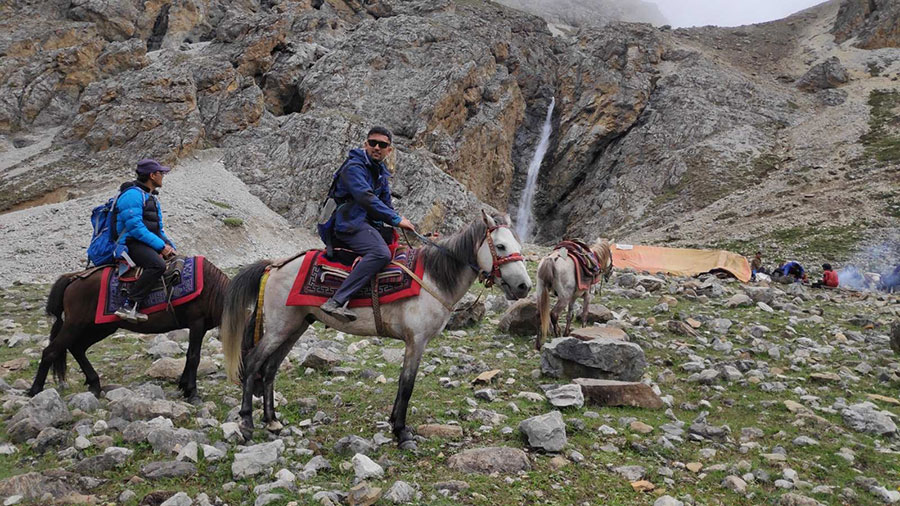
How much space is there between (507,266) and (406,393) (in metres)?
1.97

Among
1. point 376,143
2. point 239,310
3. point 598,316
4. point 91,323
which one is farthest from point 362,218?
point 598,316

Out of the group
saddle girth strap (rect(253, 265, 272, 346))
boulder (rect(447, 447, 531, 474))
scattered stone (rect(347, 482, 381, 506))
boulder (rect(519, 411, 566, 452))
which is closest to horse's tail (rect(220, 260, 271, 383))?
saddle girth strap (rect(253, 265, 272, 346))

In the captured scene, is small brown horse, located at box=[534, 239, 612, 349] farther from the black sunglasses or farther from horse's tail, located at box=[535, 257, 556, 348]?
the black sunglasses

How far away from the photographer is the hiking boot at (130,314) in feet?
23.4

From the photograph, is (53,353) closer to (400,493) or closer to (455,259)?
(400,493)

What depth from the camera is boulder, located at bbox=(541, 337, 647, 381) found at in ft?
27.0

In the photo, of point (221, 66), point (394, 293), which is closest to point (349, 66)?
point (221, 66)

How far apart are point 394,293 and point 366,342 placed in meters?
5.39

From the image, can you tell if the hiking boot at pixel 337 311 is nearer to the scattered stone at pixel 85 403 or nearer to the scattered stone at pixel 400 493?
the scattered stone at pixel 400 493

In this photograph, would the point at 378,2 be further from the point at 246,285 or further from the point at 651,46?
the point at 246,285

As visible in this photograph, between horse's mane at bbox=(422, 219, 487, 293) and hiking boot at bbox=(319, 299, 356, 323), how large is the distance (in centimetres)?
111

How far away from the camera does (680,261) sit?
27.9 metres

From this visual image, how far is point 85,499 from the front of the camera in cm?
413

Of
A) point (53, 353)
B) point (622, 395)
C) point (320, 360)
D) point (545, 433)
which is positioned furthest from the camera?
point (320, 360)
